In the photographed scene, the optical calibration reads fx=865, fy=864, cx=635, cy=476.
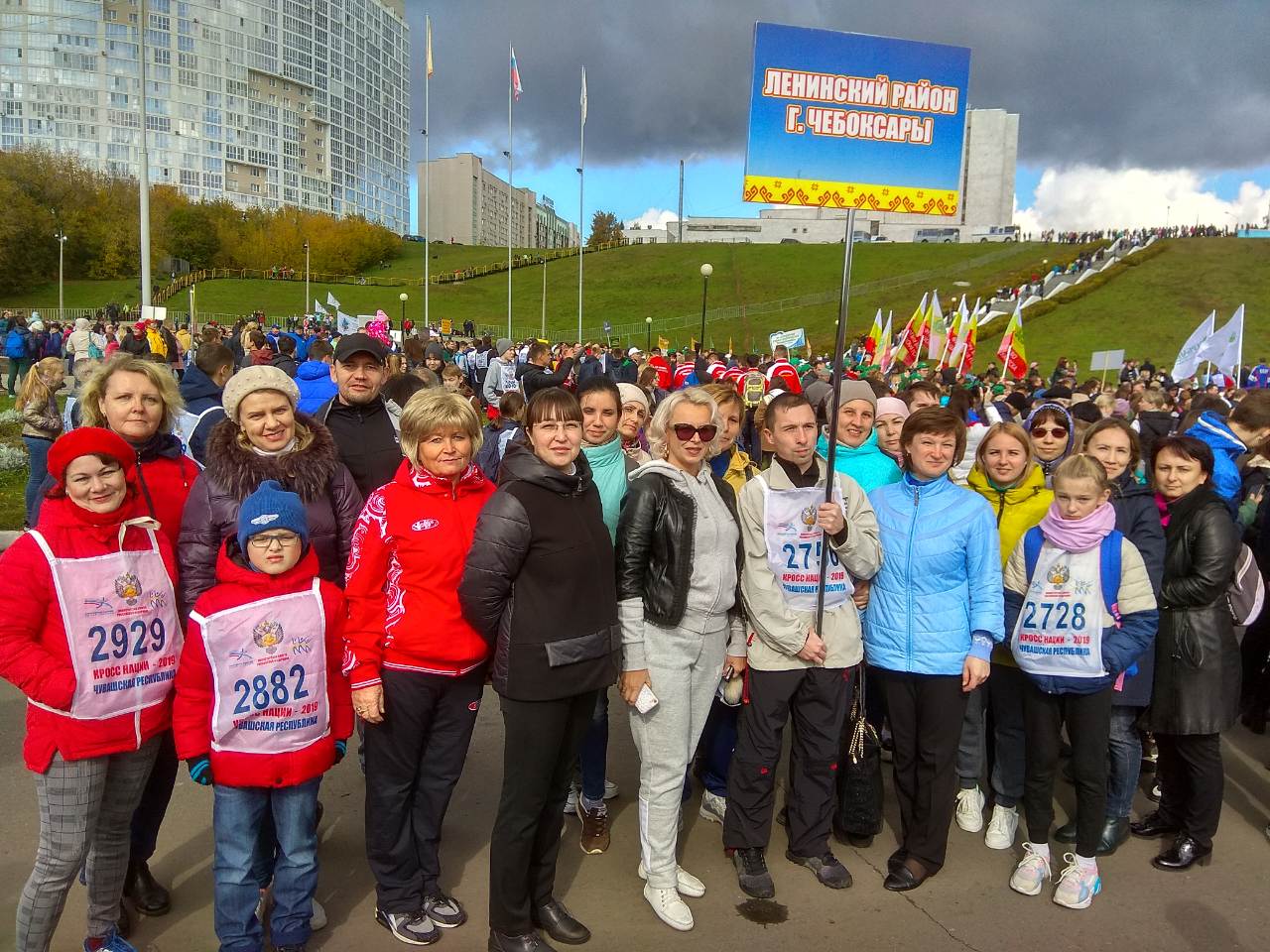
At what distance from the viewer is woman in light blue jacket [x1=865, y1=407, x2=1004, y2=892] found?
377 cm

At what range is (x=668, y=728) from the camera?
3.56 metres

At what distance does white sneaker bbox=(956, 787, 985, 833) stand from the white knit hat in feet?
12.6

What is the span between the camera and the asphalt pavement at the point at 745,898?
345cm

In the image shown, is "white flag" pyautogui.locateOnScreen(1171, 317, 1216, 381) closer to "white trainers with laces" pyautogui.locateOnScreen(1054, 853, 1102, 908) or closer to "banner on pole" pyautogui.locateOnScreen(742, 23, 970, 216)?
"banner on pole" pyautogui.locateOnScreen(742, 23, 970, 216)

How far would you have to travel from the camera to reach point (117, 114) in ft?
327

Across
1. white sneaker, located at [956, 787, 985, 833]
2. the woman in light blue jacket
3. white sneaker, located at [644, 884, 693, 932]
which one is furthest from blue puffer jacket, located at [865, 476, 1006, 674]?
white sneaker, located at [644, 884, 693, 932]

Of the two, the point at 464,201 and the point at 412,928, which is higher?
the point at 464,201

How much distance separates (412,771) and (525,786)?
484 millimetres

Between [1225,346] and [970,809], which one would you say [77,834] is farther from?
[1225,346]

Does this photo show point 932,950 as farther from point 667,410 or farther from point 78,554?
point 78,554

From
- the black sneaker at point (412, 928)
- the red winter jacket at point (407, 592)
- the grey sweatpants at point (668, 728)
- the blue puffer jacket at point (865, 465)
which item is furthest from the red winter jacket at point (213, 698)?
the blue puffer jacket at point (865, 465)

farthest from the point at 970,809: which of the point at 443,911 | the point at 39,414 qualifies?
the point at 39,414

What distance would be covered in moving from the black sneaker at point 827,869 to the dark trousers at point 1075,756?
0.89 m

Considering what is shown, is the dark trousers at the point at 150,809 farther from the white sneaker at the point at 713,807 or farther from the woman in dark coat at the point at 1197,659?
the woman in dark coat at the point at 1197,659
